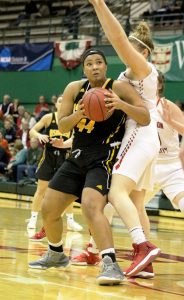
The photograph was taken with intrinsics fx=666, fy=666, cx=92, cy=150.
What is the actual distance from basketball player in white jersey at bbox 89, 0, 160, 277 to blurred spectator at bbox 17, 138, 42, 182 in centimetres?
1131

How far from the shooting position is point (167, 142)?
6883 millimetres

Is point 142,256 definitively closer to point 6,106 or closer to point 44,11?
point 6,106

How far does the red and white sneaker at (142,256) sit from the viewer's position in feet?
18.1

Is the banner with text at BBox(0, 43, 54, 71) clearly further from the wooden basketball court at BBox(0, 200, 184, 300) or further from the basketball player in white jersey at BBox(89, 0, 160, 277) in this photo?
the basketball player in white jersey at BBox(89, 0, 160, 277)

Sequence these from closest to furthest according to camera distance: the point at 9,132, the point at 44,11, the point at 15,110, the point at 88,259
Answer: the point at 88,259, the point at 9,132, the point at 15,110, the point at 44,11

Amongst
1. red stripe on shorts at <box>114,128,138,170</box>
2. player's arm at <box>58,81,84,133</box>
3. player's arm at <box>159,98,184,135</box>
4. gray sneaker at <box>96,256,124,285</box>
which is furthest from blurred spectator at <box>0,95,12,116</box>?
gray sneaker at <box>96,256,124,285</box>

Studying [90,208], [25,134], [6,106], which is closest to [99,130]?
[90,208]

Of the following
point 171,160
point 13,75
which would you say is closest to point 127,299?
point 171,160

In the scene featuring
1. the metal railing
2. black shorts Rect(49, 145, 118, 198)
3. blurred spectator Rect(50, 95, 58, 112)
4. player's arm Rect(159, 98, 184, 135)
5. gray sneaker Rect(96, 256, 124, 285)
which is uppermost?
the metal railing

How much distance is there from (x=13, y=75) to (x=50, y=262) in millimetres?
16970

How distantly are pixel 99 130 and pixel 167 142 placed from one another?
4.52 ft

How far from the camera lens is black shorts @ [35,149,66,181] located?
9562 millimetres

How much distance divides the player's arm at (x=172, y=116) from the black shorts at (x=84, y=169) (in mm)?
628

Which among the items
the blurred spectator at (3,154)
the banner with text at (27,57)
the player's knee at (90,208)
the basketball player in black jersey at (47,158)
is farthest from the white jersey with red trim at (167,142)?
the banner with text at (27,57)
